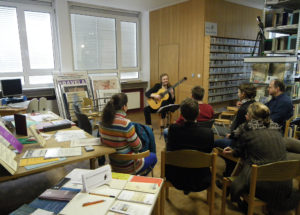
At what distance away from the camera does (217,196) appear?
2.46 m

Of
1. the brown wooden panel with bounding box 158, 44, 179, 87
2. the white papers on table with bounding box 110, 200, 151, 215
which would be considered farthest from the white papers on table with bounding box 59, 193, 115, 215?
the brown wooden panel with bounding box 158, 44, 179, 87

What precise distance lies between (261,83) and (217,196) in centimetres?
200

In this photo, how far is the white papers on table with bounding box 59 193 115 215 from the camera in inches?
47.0

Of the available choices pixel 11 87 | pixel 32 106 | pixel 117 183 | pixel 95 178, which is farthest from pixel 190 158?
pixel 11 87

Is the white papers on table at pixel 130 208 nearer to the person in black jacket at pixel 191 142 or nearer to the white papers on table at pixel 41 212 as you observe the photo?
the white papers on table at pixel 41 212

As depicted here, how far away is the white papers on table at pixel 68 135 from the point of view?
223 cm

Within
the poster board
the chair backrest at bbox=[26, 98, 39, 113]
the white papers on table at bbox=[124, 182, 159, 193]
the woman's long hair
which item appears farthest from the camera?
the poster board

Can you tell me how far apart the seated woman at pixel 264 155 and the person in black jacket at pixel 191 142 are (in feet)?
0.88

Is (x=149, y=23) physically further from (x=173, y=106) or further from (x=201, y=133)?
(x=201, y=133)

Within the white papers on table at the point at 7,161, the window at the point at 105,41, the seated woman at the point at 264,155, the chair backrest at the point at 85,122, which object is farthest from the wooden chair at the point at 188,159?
the window at the point at 105,41

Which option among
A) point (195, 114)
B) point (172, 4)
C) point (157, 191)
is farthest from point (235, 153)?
point (172, 4)

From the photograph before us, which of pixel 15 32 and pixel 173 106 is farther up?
pixel 15 32

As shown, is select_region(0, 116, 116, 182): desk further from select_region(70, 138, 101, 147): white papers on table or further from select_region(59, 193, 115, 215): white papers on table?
select_region(59, 193, 115, 215): white papers on table

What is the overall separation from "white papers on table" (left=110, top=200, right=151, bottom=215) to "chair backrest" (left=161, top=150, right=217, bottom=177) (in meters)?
0.60
